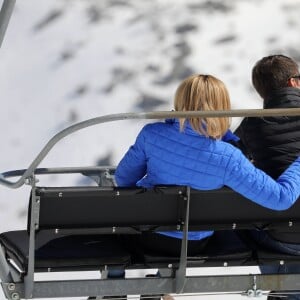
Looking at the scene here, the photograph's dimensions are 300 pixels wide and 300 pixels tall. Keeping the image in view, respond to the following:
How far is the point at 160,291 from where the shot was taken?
399 cm

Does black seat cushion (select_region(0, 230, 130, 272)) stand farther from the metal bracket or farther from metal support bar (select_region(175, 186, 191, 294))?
the metal bracket

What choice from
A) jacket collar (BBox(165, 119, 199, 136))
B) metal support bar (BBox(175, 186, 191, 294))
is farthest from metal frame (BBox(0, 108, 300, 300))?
jacket collar (BBox(165, 119, 199, 136))

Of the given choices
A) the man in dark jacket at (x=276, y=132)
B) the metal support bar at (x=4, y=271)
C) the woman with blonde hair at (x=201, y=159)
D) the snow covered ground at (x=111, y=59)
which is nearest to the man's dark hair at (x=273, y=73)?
the man in dark jacket at (x=276, y=132)

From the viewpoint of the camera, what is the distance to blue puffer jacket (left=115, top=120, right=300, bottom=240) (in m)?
3.90

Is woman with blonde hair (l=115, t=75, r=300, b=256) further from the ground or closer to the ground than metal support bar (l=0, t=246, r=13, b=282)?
further from the ground

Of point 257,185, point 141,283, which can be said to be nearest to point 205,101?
point 257,185

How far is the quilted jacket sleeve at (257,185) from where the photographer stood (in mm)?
3889

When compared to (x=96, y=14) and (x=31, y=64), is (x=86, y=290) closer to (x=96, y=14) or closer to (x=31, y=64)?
(x=31, y=64)

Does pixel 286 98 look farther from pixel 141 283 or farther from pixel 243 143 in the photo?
pixel 141 283

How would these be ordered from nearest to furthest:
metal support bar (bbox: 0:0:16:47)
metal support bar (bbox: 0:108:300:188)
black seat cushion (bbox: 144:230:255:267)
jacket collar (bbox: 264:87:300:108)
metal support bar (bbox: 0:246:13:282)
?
metal support bar (bbox: 0:0:16:47)
metal support bar (bbox: 0:108:300:188)
metal support bar (bbox: 0:246:13:282)
black seat cushion (bbox: 144:230:255:267)
jacket collar (bbox: 264:87:300:108)

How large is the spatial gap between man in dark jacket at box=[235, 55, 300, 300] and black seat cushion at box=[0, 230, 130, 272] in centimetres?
63

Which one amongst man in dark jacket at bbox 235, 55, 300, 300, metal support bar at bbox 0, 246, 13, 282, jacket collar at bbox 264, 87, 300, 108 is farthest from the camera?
jacket collar at bbox 264, 87, 300, 108

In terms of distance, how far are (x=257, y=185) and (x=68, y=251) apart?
0.79 meters

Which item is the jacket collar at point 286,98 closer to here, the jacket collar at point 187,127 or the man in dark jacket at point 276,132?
the man in dark jacket at point 276,132
